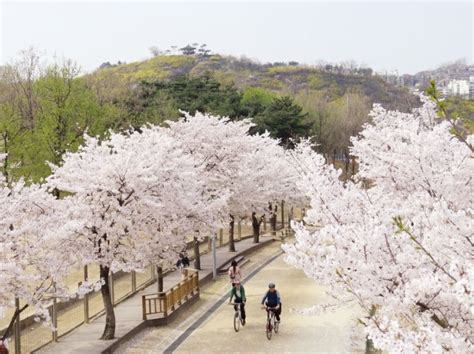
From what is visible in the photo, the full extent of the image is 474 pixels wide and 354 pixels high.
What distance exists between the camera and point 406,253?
297 inches

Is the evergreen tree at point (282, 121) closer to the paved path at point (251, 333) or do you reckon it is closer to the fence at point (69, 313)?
the fence at point (69, 313)

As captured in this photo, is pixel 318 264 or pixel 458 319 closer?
pixel 458 319

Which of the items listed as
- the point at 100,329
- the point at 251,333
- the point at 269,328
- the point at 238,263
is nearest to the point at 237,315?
the point at 251,333

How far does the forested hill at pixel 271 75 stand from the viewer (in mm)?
132500

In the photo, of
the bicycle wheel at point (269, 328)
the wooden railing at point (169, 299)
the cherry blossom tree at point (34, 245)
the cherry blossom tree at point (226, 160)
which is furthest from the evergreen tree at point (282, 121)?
the cherry blossom tree at point (34, 245)

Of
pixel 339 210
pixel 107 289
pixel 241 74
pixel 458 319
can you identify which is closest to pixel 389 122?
pixel 107 289

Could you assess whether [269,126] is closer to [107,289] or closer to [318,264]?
[107,289]

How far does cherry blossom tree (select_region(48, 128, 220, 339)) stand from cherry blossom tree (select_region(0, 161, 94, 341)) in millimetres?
732

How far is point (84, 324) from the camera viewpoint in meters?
17.9

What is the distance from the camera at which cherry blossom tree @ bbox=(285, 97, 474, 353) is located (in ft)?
19.0

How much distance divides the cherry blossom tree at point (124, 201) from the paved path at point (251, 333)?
160 centimetres

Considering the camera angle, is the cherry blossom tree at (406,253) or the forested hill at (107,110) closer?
the cherry blossom tree at (406,253)

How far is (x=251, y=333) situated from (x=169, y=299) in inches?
119

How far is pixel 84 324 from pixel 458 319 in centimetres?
1329
